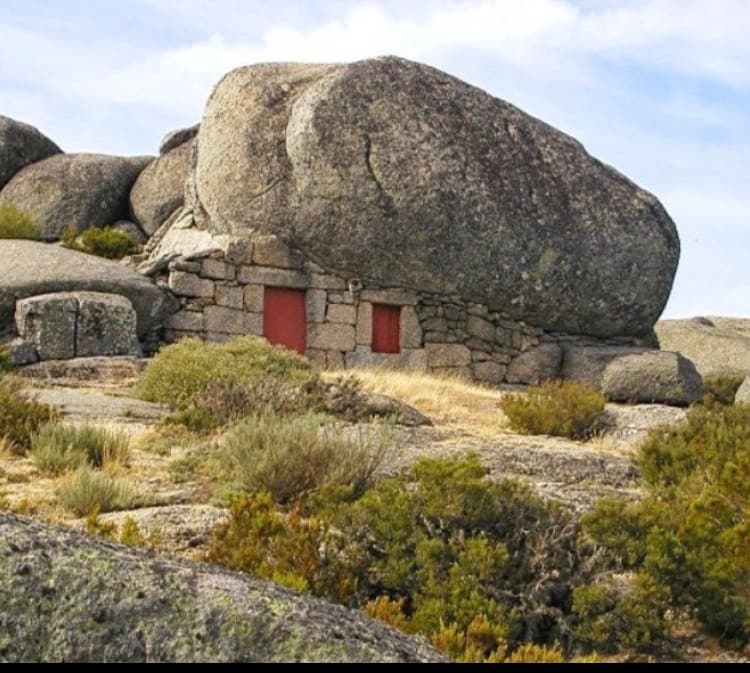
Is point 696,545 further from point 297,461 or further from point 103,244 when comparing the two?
point 103,244

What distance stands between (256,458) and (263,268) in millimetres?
12518

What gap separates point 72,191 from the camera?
3005cm

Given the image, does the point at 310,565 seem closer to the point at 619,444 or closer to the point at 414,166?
the point at 619,444

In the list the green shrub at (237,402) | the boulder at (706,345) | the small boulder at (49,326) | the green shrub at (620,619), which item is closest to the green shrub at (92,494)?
the green shrub at (620,619)

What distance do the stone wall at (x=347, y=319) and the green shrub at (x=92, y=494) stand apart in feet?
40.0

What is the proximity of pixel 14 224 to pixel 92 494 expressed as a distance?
1769 cm

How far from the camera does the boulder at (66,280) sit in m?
21.0

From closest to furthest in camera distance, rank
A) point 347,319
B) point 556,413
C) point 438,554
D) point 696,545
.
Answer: point 438,554, point 696,545, point 556,413, point 347,319

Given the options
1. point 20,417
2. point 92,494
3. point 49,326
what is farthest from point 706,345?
point 92,494

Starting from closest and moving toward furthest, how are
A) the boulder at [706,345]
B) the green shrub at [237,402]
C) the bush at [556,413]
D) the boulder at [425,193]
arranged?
the green shrub at [237,402] → the bush at [556,413] → the boulder at [425,193] → the boulder at [706,345]

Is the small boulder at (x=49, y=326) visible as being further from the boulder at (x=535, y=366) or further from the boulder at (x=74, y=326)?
the boulder at (x=535, y=366)

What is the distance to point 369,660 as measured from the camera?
335cm

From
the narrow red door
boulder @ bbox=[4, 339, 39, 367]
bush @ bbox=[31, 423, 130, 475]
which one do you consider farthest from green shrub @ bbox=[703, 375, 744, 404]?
bush @ bbox=[31, 423, 130, 475]

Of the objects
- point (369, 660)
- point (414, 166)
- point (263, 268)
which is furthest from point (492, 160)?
point (369, 660)
